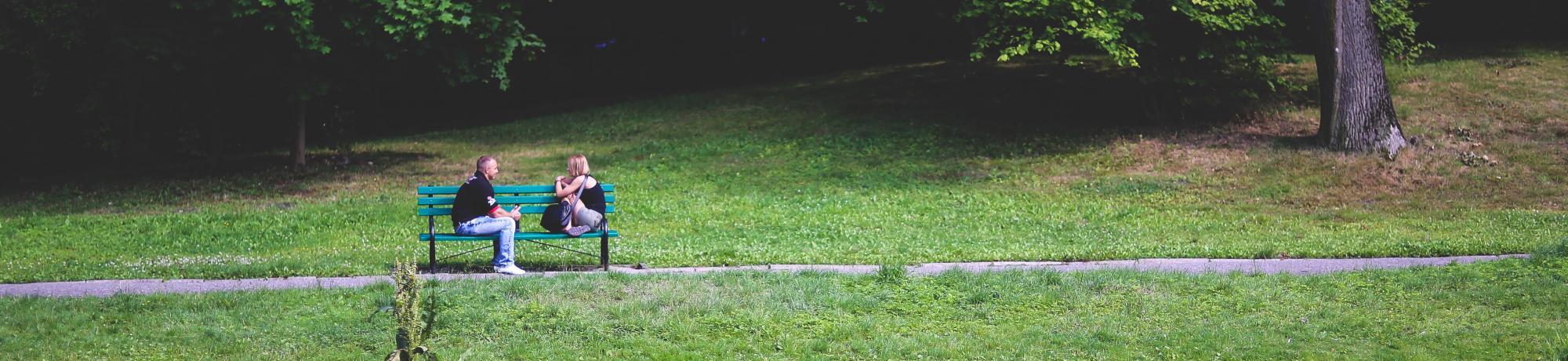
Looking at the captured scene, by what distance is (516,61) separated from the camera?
106 ft

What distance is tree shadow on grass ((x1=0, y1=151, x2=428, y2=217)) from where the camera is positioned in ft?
52.5

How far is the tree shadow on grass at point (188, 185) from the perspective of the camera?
630 inches

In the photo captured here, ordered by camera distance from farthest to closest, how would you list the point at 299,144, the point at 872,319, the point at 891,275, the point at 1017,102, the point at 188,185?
the point at 1017,102 < the point at 299,144 < the point at 188,185 < the point at 891,275 < the point at 872,319

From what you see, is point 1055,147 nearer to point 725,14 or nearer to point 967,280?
point 967,280

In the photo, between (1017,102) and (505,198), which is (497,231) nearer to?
(505,198)

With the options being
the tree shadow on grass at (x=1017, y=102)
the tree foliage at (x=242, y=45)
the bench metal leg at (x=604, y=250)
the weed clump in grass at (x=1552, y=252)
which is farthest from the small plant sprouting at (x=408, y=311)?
the tree shadow on grass at (x=1017, y=102)

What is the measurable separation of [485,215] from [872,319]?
4163mm

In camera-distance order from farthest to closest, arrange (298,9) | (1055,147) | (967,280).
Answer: (1055,147) → (298,9) → (967,280)

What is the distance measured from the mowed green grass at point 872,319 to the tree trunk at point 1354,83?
8.70 m

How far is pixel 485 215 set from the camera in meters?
10.2

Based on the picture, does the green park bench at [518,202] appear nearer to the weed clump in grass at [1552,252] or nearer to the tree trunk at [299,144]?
the weed clump in grass at [1552,252]

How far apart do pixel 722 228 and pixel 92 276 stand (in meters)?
6.24

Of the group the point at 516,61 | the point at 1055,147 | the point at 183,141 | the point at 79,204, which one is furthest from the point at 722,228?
the point at 516,61

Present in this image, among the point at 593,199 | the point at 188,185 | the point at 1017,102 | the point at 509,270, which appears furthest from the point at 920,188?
the point at 188,185
